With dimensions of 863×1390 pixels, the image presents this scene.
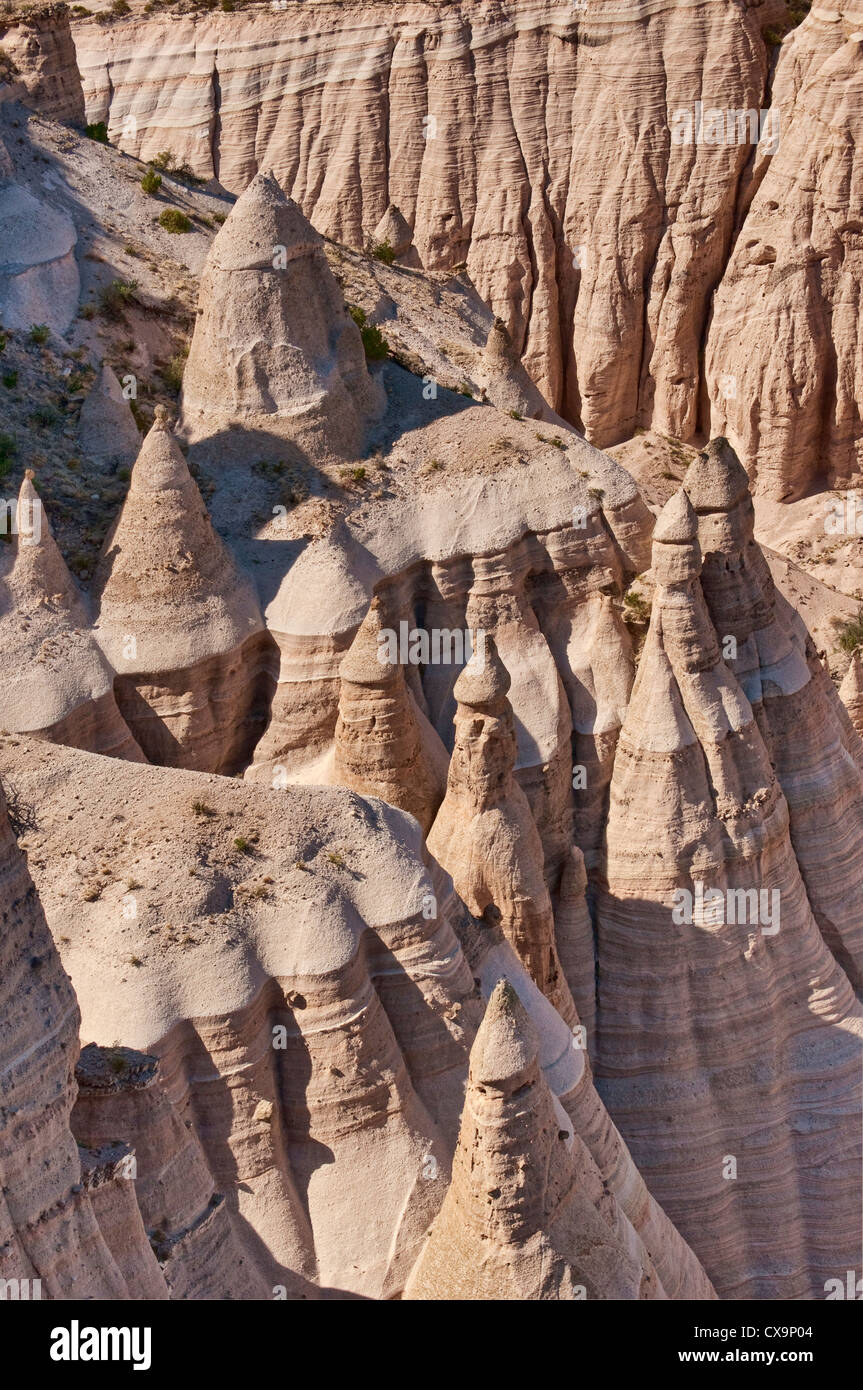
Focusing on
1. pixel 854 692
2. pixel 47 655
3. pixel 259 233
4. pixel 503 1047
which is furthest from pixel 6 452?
pixel 854 692

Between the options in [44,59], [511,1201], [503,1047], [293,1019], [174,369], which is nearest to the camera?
[503,1047]

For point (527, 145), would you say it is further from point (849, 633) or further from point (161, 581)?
point (161, 581)

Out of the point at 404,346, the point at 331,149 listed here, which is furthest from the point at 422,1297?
the point at 331,149

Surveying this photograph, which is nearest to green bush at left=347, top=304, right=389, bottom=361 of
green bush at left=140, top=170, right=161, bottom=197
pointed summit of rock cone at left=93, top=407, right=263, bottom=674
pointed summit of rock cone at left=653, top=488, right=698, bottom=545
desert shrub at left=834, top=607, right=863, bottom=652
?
pointed summit of rock cone at left=93, top=407, right=263, bottom=674

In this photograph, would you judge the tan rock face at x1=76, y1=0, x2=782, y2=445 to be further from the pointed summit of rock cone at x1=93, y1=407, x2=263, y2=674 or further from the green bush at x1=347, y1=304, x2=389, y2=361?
the pointed summit of rock cone at x1=93, y1=407, x2=263, y2=674

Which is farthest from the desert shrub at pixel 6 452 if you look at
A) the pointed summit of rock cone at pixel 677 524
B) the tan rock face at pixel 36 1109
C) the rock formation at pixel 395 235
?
the rock formation at pixel 395 235

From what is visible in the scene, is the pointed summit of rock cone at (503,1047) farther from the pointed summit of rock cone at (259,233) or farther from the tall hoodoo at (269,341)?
the pointed summit of rock cone at (259,233)
